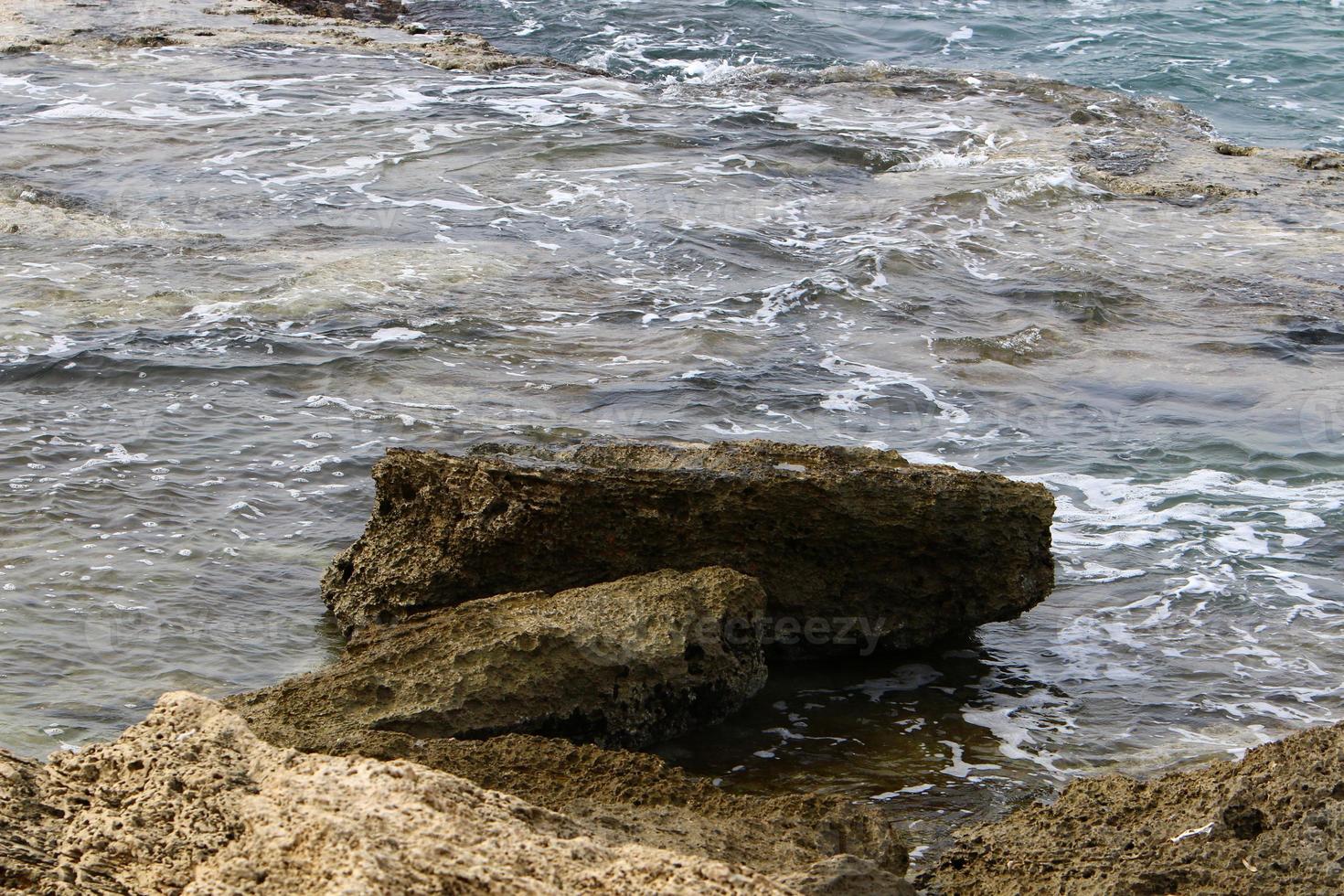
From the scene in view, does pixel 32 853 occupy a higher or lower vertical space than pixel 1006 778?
higher

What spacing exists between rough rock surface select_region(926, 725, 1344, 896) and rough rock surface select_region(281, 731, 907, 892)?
0.28m

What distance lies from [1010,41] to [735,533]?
644 inches

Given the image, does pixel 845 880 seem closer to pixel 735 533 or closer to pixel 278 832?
pixel 278 832

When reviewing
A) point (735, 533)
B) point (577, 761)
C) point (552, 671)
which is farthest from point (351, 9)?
point (577, 761)

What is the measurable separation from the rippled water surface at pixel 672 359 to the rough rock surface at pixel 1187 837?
661 millimetres

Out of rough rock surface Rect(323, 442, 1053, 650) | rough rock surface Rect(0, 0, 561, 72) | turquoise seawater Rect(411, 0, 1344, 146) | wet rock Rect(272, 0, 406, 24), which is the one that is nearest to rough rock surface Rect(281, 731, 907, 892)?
rough rock surface Rect(323, 442, 1053, 650)

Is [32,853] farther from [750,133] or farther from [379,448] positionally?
[750,133]

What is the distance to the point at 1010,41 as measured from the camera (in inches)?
763

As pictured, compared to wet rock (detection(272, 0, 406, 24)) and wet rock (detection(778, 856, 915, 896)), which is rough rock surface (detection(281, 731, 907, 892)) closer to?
wet rock (detection(778, 856, 915, 896))

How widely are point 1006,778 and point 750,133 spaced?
9866mm

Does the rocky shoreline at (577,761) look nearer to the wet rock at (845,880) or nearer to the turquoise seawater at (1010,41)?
the wet rock at (845,880)

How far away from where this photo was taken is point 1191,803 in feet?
10.9

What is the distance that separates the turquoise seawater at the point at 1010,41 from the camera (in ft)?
54.4

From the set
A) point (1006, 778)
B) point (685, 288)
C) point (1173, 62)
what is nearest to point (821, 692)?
point (1006, 778)
